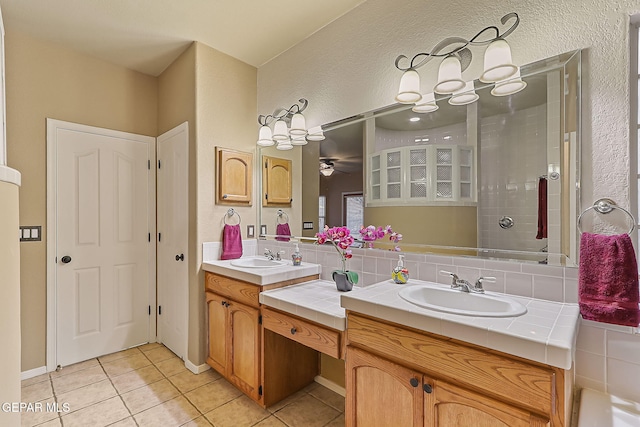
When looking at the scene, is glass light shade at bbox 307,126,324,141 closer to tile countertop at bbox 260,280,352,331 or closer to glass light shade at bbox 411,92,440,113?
glass light shade at bbox 411,92,440,113

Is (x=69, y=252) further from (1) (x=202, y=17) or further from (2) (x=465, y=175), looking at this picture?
(2) (x=465, y=175)

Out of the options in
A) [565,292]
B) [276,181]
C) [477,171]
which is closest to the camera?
[565,292]

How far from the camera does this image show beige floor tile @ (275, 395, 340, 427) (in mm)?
1842

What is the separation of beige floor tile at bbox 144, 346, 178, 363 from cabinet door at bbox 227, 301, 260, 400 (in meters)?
0.89

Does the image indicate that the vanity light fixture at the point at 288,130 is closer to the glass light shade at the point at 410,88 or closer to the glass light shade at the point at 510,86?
the glass light shade at the point at 410,88

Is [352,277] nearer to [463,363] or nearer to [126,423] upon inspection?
[463,363]

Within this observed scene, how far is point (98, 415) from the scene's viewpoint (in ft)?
6.29

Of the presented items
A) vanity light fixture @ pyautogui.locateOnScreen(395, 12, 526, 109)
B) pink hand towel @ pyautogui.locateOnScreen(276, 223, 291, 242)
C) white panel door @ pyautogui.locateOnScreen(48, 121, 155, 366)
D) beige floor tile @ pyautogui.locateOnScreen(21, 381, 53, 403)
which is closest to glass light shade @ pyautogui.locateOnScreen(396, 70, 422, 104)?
vanity light fixture @ pyautogui.locateOnScreen(395, 12, 526, 109)

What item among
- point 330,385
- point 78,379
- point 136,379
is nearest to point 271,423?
point 330,385

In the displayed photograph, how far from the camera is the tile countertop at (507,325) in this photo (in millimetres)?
902

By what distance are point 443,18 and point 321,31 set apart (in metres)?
0.97

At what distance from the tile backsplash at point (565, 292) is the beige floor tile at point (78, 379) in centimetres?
228

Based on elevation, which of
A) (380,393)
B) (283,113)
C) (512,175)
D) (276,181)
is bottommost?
(380,393)

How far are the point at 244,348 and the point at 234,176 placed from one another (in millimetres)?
1363
